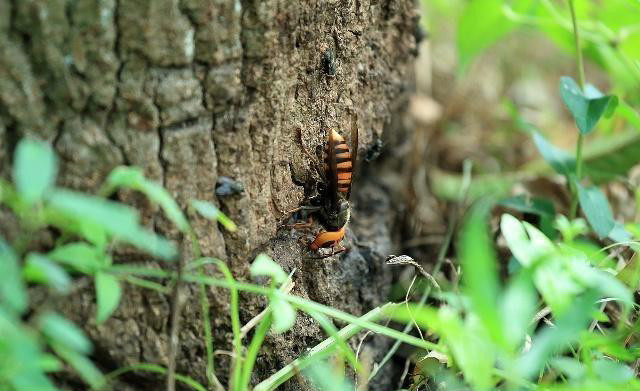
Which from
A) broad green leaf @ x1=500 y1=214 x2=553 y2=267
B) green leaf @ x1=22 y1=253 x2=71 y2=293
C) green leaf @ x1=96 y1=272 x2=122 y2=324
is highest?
green leaf @ x1=22 y1=253 x2=71 y2=293

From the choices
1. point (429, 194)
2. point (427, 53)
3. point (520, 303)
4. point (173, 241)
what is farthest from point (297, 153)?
point (427, 53)

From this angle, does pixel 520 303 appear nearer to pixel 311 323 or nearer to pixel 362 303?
pixel 311 323

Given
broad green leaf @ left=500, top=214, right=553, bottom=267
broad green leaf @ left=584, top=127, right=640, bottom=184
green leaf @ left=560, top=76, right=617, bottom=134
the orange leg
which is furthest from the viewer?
broad green leaf @ left=584, top=127, right=640, bottom=184

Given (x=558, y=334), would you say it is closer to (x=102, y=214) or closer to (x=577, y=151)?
(x=102, y=214)

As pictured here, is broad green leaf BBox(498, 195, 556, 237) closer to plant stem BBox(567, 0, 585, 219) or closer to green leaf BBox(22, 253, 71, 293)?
→ plant stem BBox(567, 0, 585, 219)

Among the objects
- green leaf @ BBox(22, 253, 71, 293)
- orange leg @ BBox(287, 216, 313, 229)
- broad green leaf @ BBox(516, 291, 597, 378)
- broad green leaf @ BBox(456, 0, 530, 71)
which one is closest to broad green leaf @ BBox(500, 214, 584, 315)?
broad green leaf @ BBox(516, 291, 597, 378)

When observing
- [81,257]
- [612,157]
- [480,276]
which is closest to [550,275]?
[480,276]

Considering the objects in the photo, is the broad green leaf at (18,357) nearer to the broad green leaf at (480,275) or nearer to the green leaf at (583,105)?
the broad green leaf at (480,275)
